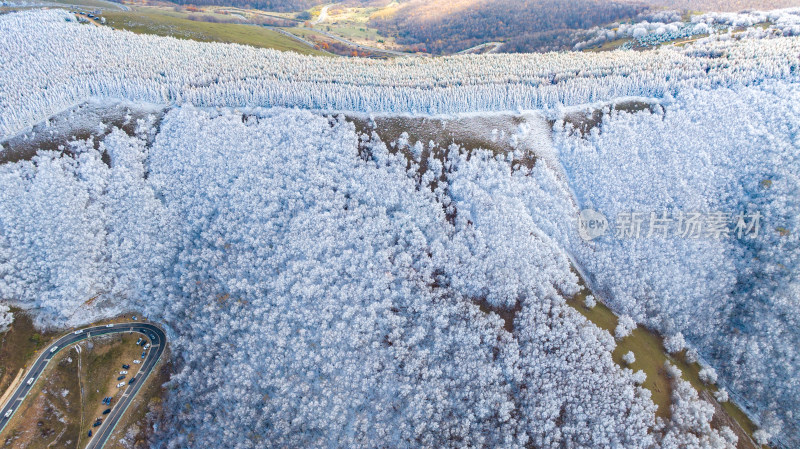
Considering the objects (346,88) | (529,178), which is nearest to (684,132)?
(529,178)

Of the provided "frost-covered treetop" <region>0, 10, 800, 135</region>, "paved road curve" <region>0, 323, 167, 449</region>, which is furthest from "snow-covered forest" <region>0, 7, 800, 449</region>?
"paved road curve" <region>0, 323, 167, 449</region>

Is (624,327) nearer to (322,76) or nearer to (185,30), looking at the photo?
(322,76)

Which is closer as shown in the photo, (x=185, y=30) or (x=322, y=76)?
(x=322, y=76)

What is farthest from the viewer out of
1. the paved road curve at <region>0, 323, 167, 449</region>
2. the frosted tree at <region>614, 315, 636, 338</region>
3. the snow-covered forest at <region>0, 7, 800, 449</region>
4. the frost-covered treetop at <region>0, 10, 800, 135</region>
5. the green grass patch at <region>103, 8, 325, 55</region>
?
the green grass patch at <region>103, 8, 325, 55</region>

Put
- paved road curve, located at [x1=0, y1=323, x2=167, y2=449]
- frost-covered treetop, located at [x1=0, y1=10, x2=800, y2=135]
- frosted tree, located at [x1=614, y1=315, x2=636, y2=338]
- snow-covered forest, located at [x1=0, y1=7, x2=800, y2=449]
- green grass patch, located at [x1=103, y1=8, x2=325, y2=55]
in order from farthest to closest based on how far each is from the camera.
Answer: green grass patch, located at [x1=103, y1=8, x2=325, y2=55] < frost-covered treetop, located at [x1=0, y1=10, x2=800, y2=135] < frosted tree, located at [x1=614, y1=315, x2=636, y2=338] < snow-covered forest, located at [x1=0, y1=7, x2=800, y2=449] < paved road curve, located at [x1=0, y1=323, x2=167, y2=449]

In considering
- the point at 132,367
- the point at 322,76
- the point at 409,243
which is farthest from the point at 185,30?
the point at 409,243

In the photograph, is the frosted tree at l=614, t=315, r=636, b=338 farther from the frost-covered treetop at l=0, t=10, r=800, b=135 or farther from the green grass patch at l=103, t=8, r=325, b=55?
the green grass patch at l=103, t=8, r=325, b=55

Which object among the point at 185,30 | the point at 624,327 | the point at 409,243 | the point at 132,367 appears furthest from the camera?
Result: the point at 185,30
